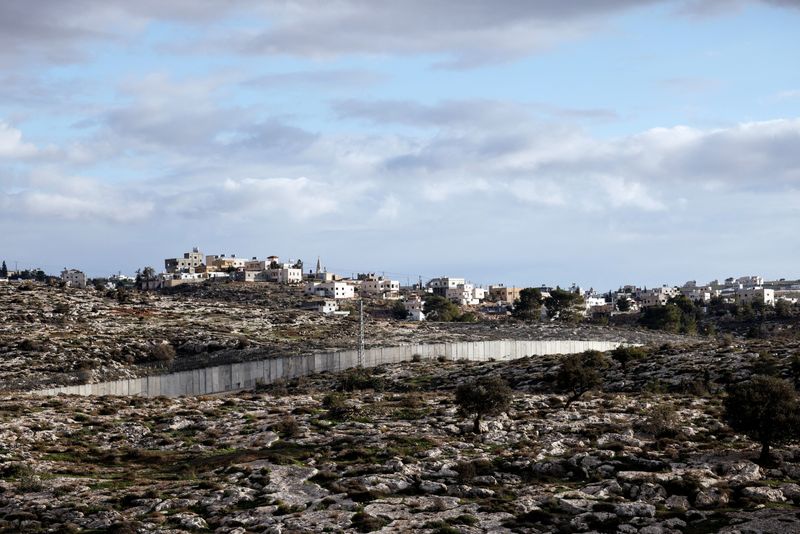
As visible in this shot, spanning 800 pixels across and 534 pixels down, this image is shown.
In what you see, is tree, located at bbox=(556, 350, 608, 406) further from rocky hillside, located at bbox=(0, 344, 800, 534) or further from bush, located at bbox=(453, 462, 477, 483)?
bush, located at bbox=(453, 462, 477, 483)

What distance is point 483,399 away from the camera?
4941cm

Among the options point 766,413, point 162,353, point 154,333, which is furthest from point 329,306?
point 766,413

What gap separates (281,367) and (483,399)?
33.8m

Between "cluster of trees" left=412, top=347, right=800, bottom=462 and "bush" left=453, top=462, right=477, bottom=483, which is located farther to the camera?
"cluster of trees" left=412, top=347, right=800, bottom=462

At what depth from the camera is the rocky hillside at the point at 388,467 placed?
3484 cm

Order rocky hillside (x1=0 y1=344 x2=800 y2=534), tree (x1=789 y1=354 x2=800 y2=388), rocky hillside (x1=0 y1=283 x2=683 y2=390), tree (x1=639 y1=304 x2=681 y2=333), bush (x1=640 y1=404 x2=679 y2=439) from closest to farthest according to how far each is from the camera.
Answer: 1. rocky hillside (x1=0 y1=344 x2=800 y2=534)
2. bush (x1=640 y1=404 x2=679 y2=439)
3. tree (x1=789 y1=354 x2=800 y2=388)
4. rocky hillside (x1=0 y1=283 x2=683 y2=390)
5. tree (x1=639 y1=304 x2=681 y2=333)

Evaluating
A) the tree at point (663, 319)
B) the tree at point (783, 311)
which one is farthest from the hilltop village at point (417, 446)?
the tree at point (783, 311)

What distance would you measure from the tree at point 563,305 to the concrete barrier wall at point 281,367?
8596 centimetres

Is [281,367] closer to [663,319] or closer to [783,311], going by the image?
[663,319]

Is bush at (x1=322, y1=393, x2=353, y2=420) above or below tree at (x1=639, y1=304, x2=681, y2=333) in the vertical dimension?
below

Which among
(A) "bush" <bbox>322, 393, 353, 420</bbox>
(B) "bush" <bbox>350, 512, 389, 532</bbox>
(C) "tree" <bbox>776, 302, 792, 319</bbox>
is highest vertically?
(C) "tree" <bbox>776, 302, 792, 319</bbox>

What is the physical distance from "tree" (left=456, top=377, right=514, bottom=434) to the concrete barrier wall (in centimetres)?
3090

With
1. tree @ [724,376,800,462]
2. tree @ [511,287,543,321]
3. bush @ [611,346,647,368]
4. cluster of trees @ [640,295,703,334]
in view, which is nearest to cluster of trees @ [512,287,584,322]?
tree @ [511,287,543,321]

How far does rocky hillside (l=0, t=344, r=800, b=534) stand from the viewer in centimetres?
3484
